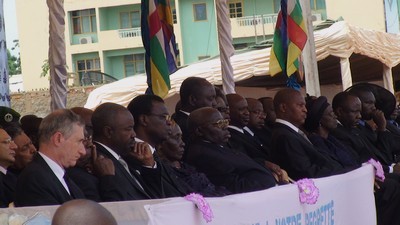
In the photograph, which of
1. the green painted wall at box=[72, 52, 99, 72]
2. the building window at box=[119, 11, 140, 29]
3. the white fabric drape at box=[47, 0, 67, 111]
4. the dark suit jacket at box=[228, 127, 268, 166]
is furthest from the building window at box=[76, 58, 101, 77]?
the dark suit jacket at box=[228, 127, 268, 166]

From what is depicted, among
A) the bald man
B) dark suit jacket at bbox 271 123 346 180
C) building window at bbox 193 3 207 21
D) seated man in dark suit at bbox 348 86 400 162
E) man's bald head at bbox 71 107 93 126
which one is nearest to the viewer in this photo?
the bald man

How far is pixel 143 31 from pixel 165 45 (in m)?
0.37

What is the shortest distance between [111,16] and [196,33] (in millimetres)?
5468

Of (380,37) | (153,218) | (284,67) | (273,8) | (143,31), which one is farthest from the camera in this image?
(273,8)

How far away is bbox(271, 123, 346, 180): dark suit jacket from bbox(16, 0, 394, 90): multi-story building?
33.2 m

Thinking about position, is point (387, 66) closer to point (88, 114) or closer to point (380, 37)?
point (380, 37)

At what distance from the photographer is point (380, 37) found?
1839cm

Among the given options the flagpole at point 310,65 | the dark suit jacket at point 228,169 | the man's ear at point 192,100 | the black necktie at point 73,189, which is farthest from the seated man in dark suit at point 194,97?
the flagpole at point 310,65

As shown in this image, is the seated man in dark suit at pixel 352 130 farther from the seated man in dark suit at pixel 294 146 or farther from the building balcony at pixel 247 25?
the building balcony at pixel 247 25

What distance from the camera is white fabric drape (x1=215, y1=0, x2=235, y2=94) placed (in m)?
11.7

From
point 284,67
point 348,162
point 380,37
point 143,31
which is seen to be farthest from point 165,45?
point 380,37

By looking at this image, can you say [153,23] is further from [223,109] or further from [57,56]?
[223,109]

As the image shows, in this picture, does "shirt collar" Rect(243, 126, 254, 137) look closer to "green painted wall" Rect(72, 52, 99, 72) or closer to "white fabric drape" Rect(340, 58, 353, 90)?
"white fabric drape" Rect(340, 58, 353, 90)

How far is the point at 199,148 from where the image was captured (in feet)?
25.2
